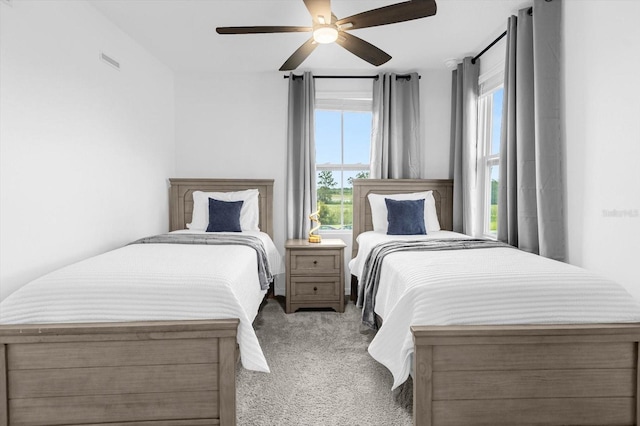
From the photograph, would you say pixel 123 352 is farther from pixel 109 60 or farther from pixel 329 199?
pixel 329 199

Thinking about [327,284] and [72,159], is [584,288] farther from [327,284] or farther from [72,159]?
[72,159]

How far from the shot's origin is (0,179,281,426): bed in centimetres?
163

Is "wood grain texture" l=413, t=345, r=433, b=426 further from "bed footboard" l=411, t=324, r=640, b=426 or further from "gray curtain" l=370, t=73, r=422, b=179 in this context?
"gray curtain" l=370, t=73, r=422, b=179

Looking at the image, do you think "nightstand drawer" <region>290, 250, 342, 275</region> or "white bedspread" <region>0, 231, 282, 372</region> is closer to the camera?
"white bedspread" <region>0, 231, 282, 372</region>

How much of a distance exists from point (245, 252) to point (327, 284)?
3.92 feet

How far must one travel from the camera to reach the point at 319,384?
2229mm

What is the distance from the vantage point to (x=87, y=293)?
173 cm

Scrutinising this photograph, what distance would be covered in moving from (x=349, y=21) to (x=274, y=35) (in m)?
1.20

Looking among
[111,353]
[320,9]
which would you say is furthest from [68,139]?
[320,9]

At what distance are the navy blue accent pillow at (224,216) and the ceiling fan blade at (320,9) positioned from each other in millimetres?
2004

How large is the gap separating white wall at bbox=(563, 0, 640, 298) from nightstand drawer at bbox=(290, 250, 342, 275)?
186 cm

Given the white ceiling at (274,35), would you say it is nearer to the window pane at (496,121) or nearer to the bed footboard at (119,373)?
the window pane at (496,121)

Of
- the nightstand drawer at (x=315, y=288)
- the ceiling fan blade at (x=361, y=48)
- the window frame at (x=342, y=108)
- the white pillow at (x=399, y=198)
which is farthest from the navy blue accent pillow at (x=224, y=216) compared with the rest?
the ceiling fan blade at (x=361, y=48)

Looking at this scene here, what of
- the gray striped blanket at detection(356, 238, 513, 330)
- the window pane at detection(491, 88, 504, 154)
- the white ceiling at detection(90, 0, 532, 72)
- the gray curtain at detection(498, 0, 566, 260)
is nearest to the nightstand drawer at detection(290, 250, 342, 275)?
the gray striped blanket at detection(356, 238, 513, 330)
